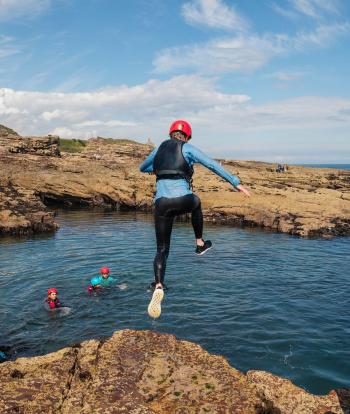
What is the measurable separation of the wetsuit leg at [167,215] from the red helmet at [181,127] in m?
1.18

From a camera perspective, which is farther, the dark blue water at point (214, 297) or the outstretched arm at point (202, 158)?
the dark blue water at point (214, 297)

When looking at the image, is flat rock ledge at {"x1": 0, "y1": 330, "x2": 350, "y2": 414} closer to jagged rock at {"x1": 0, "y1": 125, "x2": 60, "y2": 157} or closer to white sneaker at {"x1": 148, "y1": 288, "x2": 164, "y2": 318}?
white sneaker at {"x1": 148, "y1": 288, "x2": 164, "y2": 318}

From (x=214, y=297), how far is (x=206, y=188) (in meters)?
26.6

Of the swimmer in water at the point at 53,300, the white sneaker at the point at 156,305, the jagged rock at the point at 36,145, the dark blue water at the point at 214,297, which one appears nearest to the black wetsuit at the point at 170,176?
the white sneaker at the point at 156,305

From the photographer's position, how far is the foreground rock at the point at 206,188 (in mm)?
38469

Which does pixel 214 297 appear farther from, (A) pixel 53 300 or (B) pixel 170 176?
(B) pixel 170 176

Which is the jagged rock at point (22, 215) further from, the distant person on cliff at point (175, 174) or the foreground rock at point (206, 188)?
the distant person on cliff at point (175, 174)

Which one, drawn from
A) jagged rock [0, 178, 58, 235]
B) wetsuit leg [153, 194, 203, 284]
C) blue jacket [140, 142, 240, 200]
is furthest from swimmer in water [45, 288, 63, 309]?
jagged rock [0, 178, 58, 235]

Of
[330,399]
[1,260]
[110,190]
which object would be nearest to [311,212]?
[110,190]

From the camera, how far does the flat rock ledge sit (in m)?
7.09

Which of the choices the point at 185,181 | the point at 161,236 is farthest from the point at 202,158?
the point at 161,236

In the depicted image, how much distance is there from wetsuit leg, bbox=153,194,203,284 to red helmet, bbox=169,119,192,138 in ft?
3.89

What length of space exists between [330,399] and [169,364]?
316 centimetres

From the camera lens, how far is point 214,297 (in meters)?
19.9
